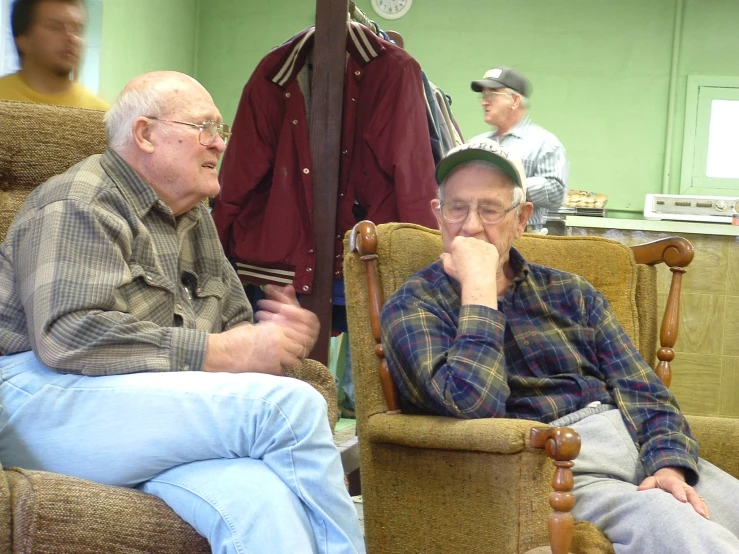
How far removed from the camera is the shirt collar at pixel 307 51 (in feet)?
9.30

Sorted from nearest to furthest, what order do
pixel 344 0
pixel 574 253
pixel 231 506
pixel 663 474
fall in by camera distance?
pixel 231 506, pixel 663 474, pixel 574 253, pixel 344 0

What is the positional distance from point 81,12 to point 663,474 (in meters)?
2.20

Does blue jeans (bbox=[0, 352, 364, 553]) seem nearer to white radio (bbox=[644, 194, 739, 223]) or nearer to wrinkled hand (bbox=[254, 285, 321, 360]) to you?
wrinkled hand (bbox=[254, 285, 321, 360])

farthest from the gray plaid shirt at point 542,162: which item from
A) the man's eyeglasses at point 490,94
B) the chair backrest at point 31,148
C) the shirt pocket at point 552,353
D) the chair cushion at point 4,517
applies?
the chair cushion at point 4,517

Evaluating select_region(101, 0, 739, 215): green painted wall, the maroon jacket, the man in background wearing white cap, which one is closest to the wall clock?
select_region(101, 0, 739, 215): green painted wall

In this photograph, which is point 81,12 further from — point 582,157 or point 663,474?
point 582,157

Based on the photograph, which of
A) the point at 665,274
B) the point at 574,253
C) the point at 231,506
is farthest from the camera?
the point at 665,274

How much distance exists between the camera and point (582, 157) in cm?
728

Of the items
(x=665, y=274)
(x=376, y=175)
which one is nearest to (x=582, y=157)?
(x=665, y=274)

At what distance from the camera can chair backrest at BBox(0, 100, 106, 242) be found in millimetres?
2041

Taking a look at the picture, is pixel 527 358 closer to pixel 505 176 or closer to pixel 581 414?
pixel 581 414

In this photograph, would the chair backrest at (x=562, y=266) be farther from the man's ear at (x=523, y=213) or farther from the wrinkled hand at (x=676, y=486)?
the wrinkled hand at (x=676, y=486)

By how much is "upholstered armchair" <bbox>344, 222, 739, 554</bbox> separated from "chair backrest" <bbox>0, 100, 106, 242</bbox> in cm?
70

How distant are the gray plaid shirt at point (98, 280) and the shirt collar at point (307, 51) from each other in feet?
3.94
